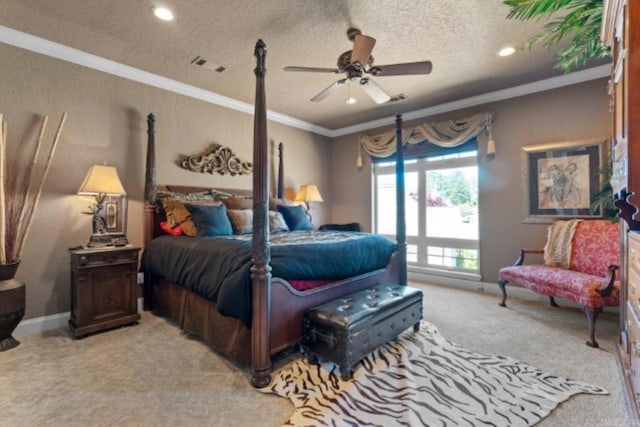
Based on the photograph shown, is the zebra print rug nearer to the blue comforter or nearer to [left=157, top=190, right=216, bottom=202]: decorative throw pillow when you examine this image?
the blue comforter

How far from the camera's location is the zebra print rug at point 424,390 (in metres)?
1.57

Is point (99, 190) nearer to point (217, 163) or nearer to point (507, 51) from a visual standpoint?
point (217, 163)

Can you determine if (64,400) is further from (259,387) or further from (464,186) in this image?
(464,186)

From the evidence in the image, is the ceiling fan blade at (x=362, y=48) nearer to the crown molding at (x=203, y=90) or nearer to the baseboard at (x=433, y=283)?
the crown molding at (x=203, y=90)

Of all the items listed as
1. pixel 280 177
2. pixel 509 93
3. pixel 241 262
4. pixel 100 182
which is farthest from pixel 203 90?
pixel 509 93

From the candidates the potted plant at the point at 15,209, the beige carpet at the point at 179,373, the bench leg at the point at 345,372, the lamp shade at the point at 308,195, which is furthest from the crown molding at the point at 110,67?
the bench leg at the point at 345,372

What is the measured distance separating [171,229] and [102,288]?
2.77 ft

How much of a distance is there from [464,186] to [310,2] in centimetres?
329

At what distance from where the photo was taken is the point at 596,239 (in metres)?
3.00

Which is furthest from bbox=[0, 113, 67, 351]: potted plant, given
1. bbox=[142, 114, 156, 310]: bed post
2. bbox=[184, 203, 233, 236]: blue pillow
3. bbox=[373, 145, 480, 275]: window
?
bbox=[373, 145, 480, 275]: window

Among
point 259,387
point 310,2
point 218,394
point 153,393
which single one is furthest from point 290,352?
point 310,2

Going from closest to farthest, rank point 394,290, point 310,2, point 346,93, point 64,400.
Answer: point 64,400, point 310,2, point 394,290, point 346,93

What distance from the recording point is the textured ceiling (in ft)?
7.45

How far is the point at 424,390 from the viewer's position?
5.88 feet
